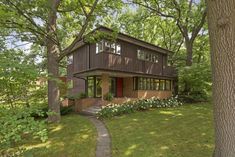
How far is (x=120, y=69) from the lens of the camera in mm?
18359

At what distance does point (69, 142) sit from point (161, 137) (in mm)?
3683

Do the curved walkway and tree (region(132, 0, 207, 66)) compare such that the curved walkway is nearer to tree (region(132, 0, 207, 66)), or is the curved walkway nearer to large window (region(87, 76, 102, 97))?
large window (region(87, 76, 102, 97))

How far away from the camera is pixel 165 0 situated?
24.4m

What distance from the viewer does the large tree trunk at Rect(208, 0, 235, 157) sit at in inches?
190

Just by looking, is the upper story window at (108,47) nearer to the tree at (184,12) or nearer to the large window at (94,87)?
the large window at (94,87)

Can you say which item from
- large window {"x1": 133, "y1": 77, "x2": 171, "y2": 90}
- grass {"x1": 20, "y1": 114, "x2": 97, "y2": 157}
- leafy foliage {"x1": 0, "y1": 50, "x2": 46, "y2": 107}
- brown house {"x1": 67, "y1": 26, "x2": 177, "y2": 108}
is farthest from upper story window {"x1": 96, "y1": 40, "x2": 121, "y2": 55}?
leafy foliage {"x1": 0, "y1": 50, "x2": 46, "y2": 107}

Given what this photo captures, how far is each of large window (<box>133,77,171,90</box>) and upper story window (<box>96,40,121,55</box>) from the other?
13.3ft

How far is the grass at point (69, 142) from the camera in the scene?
25.1 ft

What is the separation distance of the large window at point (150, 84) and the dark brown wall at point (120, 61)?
36.3 inches

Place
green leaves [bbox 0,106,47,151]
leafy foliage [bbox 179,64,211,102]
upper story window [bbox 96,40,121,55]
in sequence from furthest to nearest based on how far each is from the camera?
1. leafy foliage [bbox 179,64,211,102]
2. upper story window [bbox 96,40,121,55]
3. green leaves [bbox 0,106,47,151]

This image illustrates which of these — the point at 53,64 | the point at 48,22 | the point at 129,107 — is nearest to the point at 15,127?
the point at 53,64

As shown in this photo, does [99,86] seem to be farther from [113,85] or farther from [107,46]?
[107,46]

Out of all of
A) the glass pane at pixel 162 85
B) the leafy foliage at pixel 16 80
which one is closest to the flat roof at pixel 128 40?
the glass pane at pixel 162 85

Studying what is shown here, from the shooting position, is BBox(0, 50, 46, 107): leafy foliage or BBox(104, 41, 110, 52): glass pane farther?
BBox(104, 41, 110, 52): glass pane
